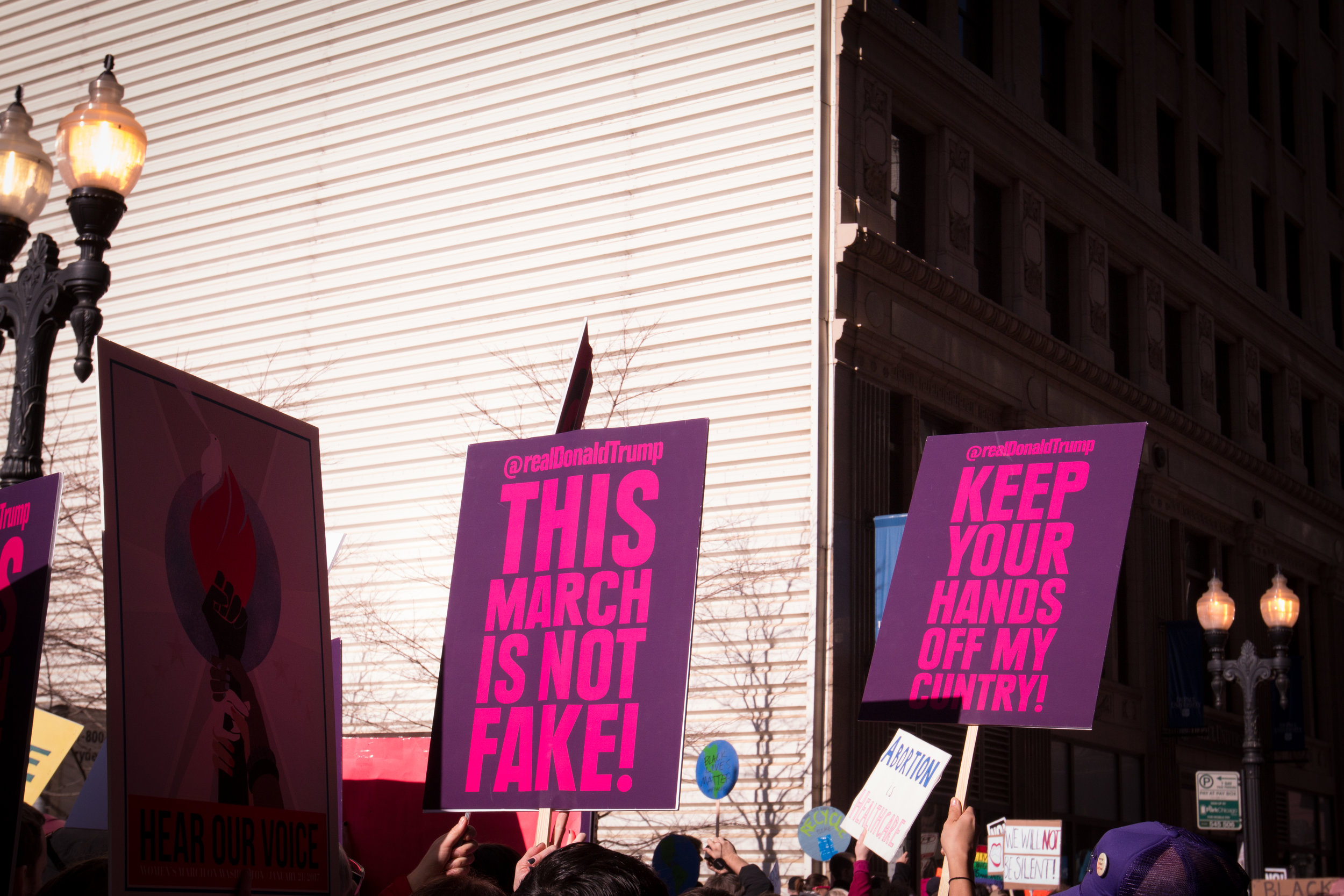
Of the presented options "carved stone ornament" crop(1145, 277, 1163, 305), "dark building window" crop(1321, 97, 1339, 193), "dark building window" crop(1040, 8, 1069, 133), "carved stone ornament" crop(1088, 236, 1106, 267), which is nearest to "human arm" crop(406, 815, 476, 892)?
"carved stone ornament" crop(1088, 236, 1106, 267)

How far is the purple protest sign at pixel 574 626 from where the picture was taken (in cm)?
535

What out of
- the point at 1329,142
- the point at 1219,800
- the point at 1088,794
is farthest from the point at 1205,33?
the point at 1219,800

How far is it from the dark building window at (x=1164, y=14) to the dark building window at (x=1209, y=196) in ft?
8.56

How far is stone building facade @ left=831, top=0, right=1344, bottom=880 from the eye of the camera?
20.3 meters

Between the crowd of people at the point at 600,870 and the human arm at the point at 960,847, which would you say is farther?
the human arm at the point at 960,847

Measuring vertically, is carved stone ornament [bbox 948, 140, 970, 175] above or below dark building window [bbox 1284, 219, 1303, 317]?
below

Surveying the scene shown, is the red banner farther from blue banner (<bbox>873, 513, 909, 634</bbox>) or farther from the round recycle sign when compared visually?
blue banner (<bbox>873, 513, 909, 634</bbox>)

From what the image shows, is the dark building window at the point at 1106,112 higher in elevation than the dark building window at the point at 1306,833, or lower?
higher

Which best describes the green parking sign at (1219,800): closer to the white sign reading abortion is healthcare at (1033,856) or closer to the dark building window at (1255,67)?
the white sign reading abortion is healthcare at (1033,856)

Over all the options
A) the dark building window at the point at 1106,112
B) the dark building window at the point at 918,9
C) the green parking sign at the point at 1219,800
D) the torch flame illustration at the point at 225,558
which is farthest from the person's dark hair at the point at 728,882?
the dark building window at the point at 1106,112

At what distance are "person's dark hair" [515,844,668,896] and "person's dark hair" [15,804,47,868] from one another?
1761 millimetres

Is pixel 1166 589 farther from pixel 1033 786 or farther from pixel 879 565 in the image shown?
pixel 879 565

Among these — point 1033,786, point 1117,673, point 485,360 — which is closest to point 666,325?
point 485,360

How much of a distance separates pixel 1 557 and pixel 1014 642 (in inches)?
196
